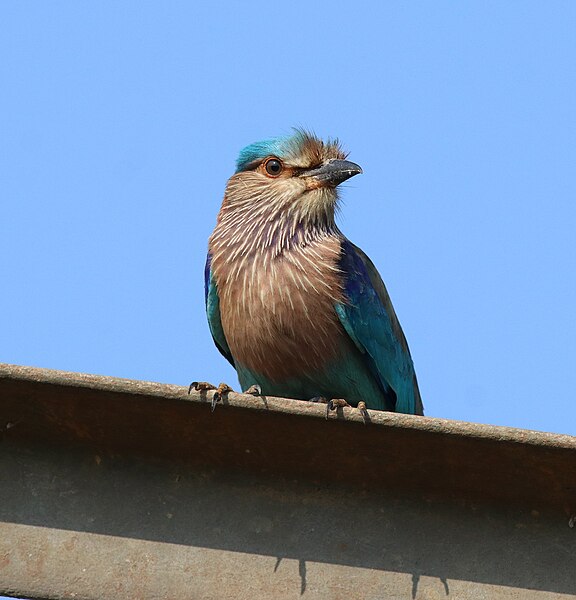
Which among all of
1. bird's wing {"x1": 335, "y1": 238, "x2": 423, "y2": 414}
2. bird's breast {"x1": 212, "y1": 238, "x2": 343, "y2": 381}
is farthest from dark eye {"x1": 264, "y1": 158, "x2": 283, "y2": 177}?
bird's breast {"x1": 212, "y1": 238, "x2": 343, "y2": 381}

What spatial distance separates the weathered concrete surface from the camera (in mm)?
4414

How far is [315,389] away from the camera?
7.31 meters

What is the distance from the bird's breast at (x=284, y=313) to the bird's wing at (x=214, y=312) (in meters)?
0.22

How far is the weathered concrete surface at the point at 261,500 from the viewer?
14.5 ft

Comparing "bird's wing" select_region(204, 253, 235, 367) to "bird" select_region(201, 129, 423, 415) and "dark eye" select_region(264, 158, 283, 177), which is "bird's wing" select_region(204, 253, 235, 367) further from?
"dark eye" select_region(264, 158, 283, 177)

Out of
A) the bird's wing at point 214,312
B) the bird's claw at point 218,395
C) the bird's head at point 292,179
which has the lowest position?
the bird's wing at point 214,312

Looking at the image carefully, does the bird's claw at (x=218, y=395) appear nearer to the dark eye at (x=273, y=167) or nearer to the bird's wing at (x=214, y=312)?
the bird's wing at (x=214, y=312)

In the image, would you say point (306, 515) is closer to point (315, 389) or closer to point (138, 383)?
point (138, 383)

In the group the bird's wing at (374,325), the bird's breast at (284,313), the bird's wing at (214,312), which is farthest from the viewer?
the bird's wing at (214,312)

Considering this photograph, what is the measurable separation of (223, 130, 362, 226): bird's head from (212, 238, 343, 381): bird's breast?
55 centimetres

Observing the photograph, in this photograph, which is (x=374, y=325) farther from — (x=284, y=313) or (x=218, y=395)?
(x=218, y=395)

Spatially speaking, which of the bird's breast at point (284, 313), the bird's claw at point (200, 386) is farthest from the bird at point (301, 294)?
the bird's claw at point (200, 386)

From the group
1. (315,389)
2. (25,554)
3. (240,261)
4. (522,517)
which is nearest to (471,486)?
(522,517)

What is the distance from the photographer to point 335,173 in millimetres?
8156
